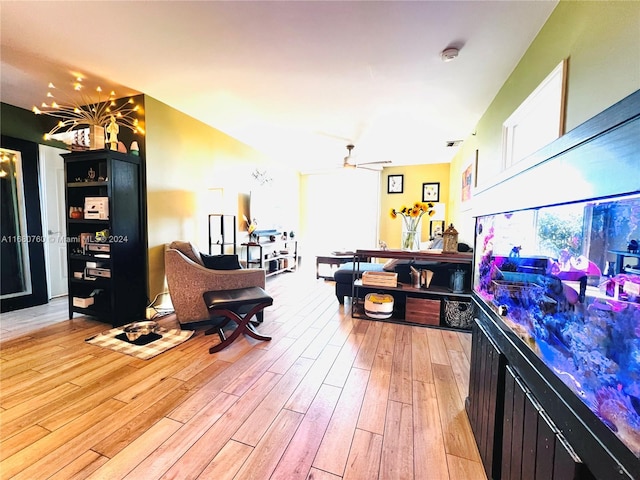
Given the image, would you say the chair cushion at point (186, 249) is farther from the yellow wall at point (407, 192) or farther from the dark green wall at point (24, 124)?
the yellow wall at point (407, 192)

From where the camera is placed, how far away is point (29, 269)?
11.6 ft

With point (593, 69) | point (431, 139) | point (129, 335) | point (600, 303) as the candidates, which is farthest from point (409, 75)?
point (129, 335)

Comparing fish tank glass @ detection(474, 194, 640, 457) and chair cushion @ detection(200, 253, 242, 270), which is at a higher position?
fish tank glass @ detection(474, 194, 640, 457)

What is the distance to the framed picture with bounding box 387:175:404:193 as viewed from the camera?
624 centimetres

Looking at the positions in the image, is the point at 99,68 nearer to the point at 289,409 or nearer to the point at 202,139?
the point at 202,139

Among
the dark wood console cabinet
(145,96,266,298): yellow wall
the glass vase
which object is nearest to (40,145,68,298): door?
(145,96,266,298): yellow wall

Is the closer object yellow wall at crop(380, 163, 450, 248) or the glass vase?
the glass vase

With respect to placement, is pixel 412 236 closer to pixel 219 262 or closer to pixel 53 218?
pixel 219 262

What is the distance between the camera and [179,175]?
3541 millimetres

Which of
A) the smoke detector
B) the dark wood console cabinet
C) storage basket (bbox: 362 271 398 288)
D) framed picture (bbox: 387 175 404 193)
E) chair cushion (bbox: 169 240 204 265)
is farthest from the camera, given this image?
framed picture (bbox: 387 175 404 193)

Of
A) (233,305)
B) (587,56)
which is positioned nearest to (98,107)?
(233,305)

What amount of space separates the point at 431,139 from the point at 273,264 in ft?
12.1

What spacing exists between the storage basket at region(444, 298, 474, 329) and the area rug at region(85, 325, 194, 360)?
279 centimetres

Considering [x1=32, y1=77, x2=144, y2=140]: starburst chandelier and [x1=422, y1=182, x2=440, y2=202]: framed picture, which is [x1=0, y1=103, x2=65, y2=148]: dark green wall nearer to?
[x1=32, y1=77, x2=144, y2=140]: starburst chandelier
